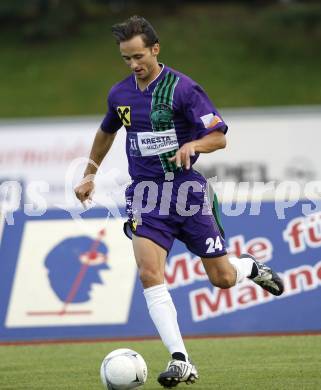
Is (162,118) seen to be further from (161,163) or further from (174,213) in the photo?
(174,213)

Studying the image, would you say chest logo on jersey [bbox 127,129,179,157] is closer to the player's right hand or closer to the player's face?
the player's face

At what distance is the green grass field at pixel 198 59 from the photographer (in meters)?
30.4

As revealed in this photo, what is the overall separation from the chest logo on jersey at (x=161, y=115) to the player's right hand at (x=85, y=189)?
0.74m

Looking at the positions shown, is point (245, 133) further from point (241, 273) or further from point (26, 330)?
point (241, 273)

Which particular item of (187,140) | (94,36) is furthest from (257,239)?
(94,36)

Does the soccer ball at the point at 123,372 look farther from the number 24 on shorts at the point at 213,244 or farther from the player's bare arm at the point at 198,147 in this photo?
the player's bare arm at the point at 198,147

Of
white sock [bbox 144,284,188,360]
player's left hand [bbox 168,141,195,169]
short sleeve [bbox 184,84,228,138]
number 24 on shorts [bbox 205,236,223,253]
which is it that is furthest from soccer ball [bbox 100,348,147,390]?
short sleeve [bbox 184,84,228,138]

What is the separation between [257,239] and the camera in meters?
10.6

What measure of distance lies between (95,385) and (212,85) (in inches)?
945

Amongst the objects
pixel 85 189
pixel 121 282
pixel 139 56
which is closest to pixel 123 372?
pixel 85 189

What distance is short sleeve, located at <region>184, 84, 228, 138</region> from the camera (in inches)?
284

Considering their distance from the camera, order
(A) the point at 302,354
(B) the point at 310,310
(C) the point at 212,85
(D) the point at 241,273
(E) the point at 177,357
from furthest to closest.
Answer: (C) the point at 212,85 → (B) the point at 310,310 → (A) the point at 302,354 → (D) the point at 241,273 → (E) the point at 177,357


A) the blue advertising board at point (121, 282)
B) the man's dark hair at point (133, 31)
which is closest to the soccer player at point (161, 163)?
the man's dark hair at point (133, 31)

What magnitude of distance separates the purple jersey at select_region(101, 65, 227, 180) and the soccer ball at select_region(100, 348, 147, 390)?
1.30m
